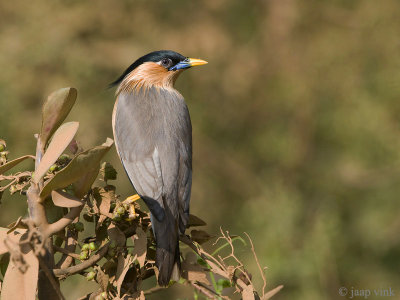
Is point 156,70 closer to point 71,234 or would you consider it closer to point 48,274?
point 71,234

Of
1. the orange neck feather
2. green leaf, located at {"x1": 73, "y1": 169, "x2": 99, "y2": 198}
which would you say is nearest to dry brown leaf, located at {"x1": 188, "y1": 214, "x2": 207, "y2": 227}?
green leaf, located at {"x1": 73, "y1": 169, "x2": 99, "y2": 198}

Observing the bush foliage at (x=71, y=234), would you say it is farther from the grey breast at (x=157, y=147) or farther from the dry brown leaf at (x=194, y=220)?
the grey breast at (x=157, y=147)

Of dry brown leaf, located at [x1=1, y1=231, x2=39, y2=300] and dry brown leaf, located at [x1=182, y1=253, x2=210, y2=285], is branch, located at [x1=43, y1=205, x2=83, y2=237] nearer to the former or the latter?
dry brown leaf, located at [x1=1, y1=231, x2=39, y2=300]

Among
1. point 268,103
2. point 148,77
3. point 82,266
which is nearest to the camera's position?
point 82,266

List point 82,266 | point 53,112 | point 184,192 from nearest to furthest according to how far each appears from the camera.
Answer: point 82,266 → point 53,112 → point 184,192

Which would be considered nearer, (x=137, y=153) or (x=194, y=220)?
(x=194, y=220)

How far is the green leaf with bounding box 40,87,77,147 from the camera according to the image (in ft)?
5.96

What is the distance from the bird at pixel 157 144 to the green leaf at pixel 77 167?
632mm

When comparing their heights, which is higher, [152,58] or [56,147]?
[56,147]

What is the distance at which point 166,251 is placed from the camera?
6.88 ft

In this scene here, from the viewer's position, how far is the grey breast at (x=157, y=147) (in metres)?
3.03

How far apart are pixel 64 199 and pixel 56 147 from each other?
0.15m

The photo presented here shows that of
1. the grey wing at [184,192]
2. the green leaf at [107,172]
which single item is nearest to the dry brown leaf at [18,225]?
the green leaf at [107,172]

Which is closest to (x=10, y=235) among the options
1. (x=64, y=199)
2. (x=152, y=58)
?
(x=64, y=199)
